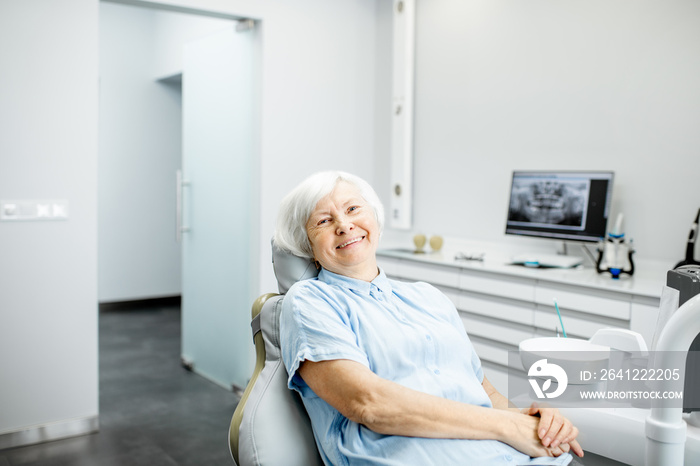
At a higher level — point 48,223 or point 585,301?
point 48,223

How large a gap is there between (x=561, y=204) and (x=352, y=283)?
1967 millimetres

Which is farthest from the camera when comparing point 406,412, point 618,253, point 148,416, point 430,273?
point 430,273

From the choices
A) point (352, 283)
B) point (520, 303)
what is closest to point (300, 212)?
point (352, 283)

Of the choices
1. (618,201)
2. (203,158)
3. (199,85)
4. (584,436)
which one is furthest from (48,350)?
(618,201)

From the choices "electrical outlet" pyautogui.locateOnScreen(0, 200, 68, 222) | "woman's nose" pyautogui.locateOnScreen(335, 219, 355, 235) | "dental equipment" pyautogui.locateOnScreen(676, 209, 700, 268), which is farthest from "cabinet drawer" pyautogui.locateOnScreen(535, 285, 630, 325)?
"electrical outlet" pyautogui.locateOnScreen(0, 200, 68, 222)

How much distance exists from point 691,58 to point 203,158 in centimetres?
288

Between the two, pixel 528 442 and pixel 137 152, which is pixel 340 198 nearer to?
pixel 528 442

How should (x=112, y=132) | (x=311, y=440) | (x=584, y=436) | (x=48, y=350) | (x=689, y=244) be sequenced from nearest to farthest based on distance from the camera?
(x=584, y=436) → (x=311, y=440) → (x=689, y=244) → (x=48, y=350) → (x=112, y=132)

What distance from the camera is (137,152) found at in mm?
6203

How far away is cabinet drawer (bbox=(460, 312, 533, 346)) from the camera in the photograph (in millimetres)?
3118

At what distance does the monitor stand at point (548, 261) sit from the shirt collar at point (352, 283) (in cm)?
175

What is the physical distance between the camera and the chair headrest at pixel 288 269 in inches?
66.6

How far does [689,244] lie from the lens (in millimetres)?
2805

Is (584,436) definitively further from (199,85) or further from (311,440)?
(199,85)
